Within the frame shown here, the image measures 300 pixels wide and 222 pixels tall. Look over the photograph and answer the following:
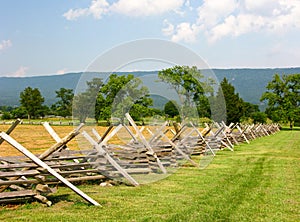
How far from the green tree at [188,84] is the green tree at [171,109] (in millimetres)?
388

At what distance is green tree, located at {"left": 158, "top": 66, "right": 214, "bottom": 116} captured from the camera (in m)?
14.4

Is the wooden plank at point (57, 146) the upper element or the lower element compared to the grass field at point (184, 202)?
upper

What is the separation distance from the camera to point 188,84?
53.5 ft

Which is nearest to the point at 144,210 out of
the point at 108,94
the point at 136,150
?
the point at 136,150

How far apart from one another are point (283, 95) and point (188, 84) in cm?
5495

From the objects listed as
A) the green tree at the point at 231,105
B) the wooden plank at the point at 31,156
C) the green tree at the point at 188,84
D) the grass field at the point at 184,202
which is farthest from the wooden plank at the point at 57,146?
the green tree at the point at 231,105

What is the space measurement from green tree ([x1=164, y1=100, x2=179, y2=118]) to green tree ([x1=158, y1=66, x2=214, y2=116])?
0.39 m

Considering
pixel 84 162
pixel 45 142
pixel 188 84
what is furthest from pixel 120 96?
pixel 45 142

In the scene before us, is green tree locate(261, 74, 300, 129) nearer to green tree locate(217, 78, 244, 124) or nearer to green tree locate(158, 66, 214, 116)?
green tree locate(217, 78, 244, 124)

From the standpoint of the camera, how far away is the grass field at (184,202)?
5672mm

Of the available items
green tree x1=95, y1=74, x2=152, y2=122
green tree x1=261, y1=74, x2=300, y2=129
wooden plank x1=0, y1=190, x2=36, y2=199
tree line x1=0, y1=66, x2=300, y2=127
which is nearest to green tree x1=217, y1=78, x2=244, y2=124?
green tree x1=261, y1=74, x2=300, y2=129

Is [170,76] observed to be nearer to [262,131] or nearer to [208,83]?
[208,83]

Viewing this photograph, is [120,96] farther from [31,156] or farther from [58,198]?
[31,156]

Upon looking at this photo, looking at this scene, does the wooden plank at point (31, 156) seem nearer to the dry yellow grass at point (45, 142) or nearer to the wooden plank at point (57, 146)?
the wooden plank at point (57, 146)
